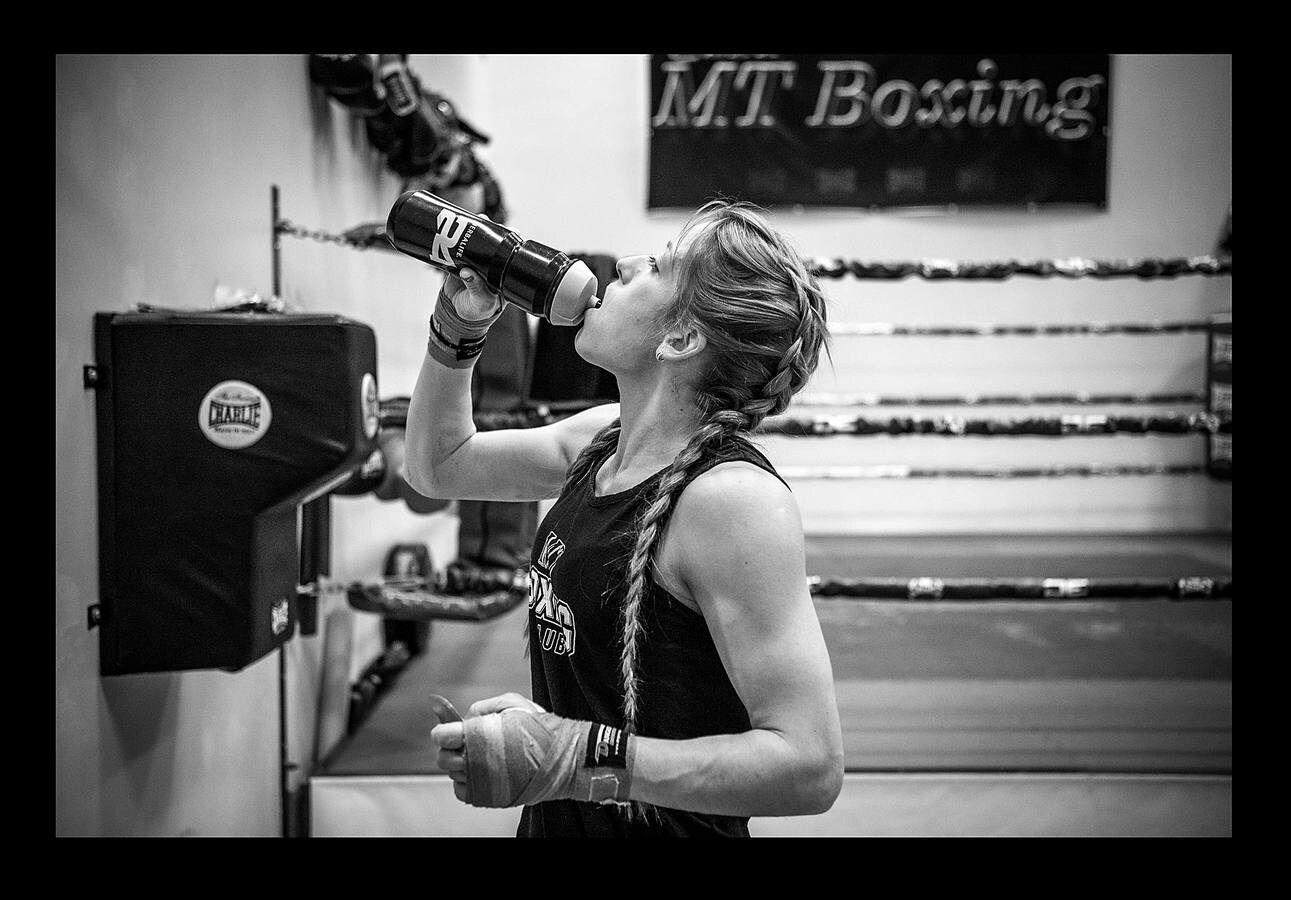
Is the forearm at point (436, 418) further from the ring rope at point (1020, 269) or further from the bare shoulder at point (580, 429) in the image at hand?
the ring rope at point (1020, 269)

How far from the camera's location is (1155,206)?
18.0ft

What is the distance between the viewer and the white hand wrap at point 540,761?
903mm

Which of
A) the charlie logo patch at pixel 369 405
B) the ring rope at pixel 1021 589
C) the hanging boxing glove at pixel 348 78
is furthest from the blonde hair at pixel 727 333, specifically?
the hanging boxing glove at pixel 348 78

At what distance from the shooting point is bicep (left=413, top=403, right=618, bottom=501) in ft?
4.18

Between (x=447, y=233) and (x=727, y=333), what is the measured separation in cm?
36

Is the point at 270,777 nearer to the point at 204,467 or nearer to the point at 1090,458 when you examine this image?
the point at 204,467

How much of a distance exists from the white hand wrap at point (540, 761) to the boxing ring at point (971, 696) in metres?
1.14

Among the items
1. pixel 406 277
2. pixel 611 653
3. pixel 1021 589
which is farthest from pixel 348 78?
pixel 1021 589

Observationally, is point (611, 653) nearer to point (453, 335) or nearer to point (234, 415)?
point (453, 335)

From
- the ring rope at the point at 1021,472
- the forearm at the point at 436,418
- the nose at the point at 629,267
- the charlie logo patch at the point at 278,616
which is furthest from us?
the ring rope at the point at 1021,472

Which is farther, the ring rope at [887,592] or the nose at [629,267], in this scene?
the ring rope at [887,592]

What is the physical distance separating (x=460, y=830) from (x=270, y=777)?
45cm

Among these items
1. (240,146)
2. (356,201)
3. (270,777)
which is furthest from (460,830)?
(356,201)

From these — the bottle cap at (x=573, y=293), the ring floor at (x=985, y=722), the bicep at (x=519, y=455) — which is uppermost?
the bottle cap at (x=573, y=293)
